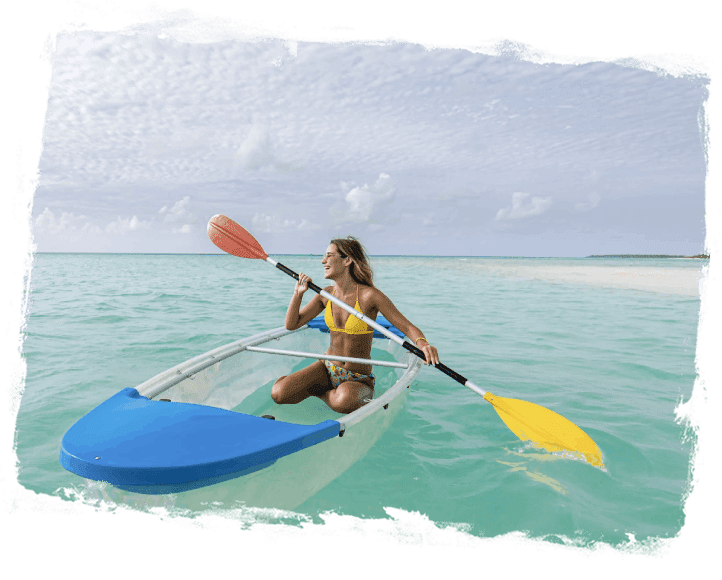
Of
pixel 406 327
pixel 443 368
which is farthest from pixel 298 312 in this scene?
pixel 443 368

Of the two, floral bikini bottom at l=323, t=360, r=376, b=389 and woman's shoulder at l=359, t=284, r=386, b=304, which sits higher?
woman's shoulder at l=359, t=284, r=386, b=304

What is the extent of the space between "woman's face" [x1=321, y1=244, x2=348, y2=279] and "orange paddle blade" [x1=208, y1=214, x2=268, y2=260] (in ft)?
3.38

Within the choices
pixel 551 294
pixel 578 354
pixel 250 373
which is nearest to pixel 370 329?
pixel 250 373

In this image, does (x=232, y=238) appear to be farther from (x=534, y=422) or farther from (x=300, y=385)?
(x=534, y=422)

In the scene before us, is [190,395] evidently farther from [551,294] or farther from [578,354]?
[551,294]

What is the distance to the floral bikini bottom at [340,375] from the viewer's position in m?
3.48

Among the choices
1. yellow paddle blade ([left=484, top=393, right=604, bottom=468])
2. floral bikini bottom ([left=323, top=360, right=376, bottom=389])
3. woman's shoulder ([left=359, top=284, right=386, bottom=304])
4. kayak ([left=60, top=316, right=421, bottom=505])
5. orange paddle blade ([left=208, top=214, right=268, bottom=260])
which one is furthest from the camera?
orange paddle blade ([left=208, top=214, right=268, bottom=260])

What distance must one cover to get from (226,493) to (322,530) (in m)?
0.53

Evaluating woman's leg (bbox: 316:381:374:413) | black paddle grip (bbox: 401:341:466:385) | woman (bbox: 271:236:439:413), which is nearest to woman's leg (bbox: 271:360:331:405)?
woman (bbox: 271:236:439:413)

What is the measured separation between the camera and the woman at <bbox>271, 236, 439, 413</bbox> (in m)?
3.41

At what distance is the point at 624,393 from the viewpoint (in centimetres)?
461

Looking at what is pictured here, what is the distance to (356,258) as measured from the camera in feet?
11.4

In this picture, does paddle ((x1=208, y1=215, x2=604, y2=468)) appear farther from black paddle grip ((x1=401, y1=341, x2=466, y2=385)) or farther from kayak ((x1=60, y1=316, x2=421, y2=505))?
kayak ((x1=60, y1=316, x2=421, y2=505))

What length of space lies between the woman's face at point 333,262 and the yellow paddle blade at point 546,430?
4.67 ft
